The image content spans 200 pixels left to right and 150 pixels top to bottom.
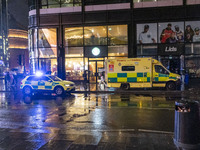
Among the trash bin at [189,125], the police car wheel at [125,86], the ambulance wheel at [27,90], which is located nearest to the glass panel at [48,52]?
the ambulance wheel at [27,90]

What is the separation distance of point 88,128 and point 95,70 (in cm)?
1715

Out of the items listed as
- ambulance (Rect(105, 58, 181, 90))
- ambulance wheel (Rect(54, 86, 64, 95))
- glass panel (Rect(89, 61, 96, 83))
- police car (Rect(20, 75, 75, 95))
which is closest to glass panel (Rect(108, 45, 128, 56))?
glass panel (Rect(89, 61, 96, 83))

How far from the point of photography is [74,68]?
2422 cm

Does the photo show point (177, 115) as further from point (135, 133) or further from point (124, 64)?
point (124, 64)

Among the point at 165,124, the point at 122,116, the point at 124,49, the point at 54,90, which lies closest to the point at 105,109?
the point at 122,116

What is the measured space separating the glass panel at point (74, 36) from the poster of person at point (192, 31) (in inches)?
447

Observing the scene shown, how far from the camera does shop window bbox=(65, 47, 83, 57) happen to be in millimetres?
23953

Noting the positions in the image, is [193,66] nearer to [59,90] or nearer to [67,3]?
[59,90]

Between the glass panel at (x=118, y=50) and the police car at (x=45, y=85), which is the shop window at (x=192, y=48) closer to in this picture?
the glass panel at (x=118, y=50)

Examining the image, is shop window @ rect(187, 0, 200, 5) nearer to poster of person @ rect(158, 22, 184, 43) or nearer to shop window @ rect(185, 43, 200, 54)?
poster of person @ rect(158, 22, 184, 43)

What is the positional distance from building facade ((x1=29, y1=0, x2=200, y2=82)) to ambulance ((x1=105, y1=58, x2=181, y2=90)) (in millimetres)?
5357

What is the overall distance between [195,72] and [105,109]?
15.4 metres

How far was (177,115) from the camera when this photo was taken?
482 centimetres

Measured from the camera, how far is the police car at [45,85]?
15484 millimetres
